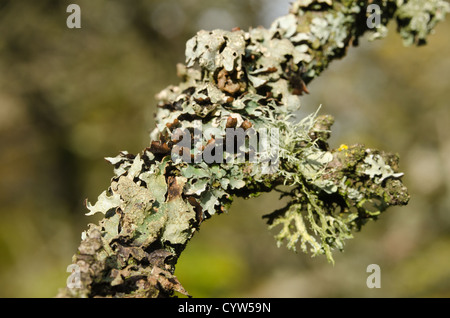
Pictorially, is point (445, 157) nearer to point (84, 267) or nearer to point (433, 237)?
point (433, 237)

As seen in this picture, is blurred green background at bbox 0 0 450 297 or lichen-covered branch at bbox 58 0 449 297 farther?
blurred green background at bbox 0 0 450 297

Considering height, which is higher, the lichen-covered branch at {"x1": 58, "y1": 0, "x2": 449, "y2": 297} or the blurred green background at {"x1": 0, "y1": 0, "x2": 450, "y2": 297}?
the blurred green background at {"x1": 0, "y1": 0, "x2": 450, "y2": 297}

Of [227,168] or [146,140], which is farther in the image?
[146,140]

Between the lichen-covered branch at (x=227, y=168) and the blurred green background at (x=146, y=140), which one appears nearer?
the lichen-covered branch at (x=227, y=168)

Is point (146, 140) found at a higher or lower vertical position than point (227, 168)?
higher
